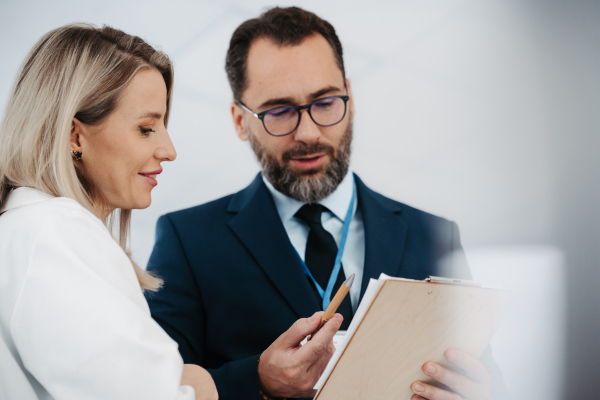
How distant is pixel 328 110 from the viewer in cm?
185

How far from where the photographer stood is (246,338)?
1703 millimetres

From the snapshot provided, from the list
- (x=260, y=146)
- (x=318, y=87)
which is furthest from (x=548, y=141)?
(x=260, y=146)

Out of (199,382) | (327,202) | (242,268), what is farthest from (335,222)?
(199,382)

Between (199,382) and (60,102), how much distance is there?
0.74 metres

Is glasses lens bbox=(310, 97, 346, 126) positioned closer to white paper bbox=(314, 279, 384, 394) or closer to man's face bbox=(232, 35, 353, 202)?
man's face bbox=(232, 35, 353, 202)

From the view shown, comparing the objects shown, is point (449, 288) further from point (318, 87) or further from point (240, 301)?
point (318, 87)

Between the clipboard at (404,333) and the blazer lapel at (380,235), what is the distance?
19.5 inches

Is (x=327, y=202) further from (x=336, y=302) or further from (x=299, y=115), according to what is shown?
(x=336, y=302)

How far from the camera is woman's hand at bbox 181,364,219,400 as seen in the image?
101 cm

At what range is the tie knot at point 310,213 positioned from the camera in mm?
1843

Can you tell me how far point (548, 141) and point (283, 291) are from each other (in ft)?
6.09

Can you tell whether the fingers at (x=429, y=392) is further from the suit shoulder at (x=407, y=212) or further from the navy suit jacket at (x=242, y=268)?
the suit shoulder at (x=407, y=212)

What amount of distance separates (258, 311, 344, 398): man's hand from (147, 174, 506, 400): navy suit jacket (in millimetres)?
228

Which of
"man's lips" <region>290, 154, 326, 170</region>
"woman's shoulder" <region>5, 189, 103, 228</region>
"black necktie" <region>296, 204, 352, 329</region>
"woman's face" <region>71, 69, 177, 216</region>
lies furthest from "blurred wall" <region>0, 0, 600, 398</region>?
"woman's shoulder" <region>5, 189, 103, 228</region>
